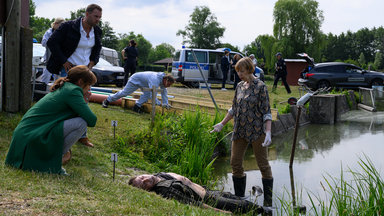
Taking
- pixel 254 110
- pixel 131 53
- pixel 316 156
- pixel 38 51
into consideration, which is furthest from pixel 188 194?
pixel 131 53

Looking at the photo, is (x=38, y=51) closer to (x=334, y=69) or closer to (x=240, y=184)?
(x=240, y=184)

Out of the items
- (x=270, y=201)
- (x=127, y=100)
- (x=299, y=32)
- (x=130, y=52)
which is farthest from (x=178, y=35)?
(x=270, y=201)

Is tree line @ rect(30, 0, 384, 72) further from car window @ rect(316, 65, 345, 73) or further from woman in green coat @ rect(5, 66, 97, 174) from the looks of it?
woman in green coat @ rect(5, 66, 97, 174)

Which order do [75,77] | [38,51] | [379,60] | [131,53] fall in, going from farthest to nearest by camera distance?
[379,60], [131,53], [38,51], [75,77]

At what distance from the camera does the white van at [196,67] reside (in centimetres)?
1997

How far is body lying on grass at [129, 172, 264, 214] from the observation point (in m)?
4.16

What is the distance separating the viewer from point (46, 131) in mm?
3832

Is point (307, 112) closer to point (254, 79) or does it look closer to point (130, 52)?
point (130, 52)

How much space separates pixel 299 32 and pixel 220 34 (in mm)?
21748

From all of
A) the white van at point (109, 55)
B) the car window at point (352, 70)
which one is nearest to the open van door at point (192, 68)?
the white van at point (109, 55)

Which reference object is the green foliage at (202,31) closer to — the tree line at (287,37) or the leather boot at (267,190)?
the tree line at (287,37)

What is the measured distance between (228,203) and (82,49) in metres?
3.06

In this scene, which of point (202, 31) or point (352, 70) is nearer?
point (352, 70)

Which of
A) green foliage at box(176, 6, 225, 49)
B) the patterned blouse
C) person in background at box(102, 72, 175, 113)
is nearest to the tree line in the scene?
green foliage at box(176, 6, 225, 49)
